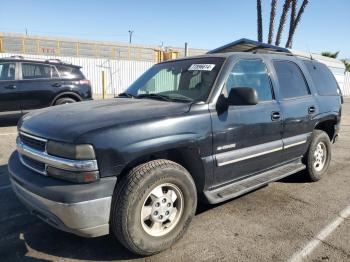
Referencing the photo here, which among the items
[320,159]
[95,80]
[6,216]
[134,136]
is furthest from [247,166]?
[95,80]

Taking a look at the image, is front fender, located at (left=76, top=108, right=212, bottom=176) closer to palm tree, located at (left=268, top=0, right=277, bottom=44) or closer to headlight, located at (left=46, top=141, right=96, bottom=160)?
headlight, located at (left=46, top=141, right=96, bottom=160)

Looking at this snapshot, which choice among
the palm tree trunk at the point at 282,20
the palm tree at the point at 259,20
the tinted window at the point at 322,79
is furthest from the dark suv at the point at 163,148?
the palm tree trunk at the point at 282,20

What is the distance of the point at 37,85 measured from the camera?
9.49 meters

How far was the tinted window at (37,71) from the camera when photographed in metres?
9.45

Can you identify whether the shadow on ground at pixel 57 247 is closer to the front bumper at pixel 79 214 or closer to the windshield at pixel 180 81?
the front bumper at pixel 79 214

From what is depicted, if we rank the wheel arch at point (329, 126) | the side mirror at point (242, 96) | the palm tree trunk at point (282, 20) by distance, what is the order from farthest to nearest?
1. the palm tree trunk at point (282, 20)
2. the wheel arch at point (329, 126)
3. the side mirror at point (242, 96)

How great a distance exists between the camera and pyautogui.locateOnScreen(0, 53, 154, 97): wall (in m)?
21.6

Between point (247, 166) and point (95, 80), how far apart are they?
63.4ft

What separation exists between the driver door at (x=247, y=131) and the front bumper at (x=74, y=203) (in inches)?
50.4

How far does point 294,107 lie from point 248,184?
4.32 ft

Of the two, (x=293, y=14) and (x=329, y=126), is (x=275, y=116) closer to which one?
(x=329, y=126)

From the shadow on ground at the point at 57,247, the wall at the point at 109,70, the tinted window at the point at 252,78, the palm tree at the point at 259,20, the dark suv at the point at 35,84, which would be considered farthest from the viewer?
the wall at the point at 109,70

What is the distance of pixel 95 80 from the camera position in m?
22.1

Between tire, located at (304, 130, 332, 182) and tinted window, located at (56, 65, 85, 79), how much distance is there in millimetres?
7264
